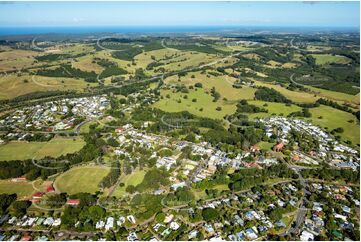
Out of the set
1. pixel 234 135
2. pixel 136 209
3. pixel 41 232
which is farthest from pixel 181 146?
Result: pixel 41 232

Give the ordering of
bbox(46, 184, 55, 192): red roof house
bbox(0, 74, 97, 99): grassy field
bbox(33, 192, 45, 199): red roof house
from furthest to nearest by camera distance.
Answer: bbox(0, 74, 97, 99): grassy field
bbox(46, 184, 55, 192): red roof house
bbox(33, 192, 45, 199): red roof house

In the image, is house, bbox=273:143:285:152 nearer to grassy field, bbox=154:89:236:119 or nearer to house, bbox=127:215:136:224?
grassy field, bbox=154:89:236:119

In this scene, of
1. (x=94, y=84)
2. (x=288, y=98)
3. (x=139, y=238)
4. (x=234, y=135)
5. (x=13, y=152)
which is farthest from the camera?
(x=94, y=84)

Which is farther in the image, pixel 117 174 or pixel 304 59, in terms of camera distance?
pixel 304 59

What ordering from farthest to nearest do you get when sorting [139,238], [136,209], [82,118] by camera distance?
1. [82,118]
2. [136,209]
3. [139,238]

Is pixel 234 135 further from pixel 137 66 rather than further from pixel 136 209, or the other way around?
pixel 137 66

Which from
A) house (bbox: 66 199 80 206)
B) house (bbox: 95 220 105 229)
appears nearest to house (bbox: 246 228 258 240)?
house (bbox: 95 220 105 229)
